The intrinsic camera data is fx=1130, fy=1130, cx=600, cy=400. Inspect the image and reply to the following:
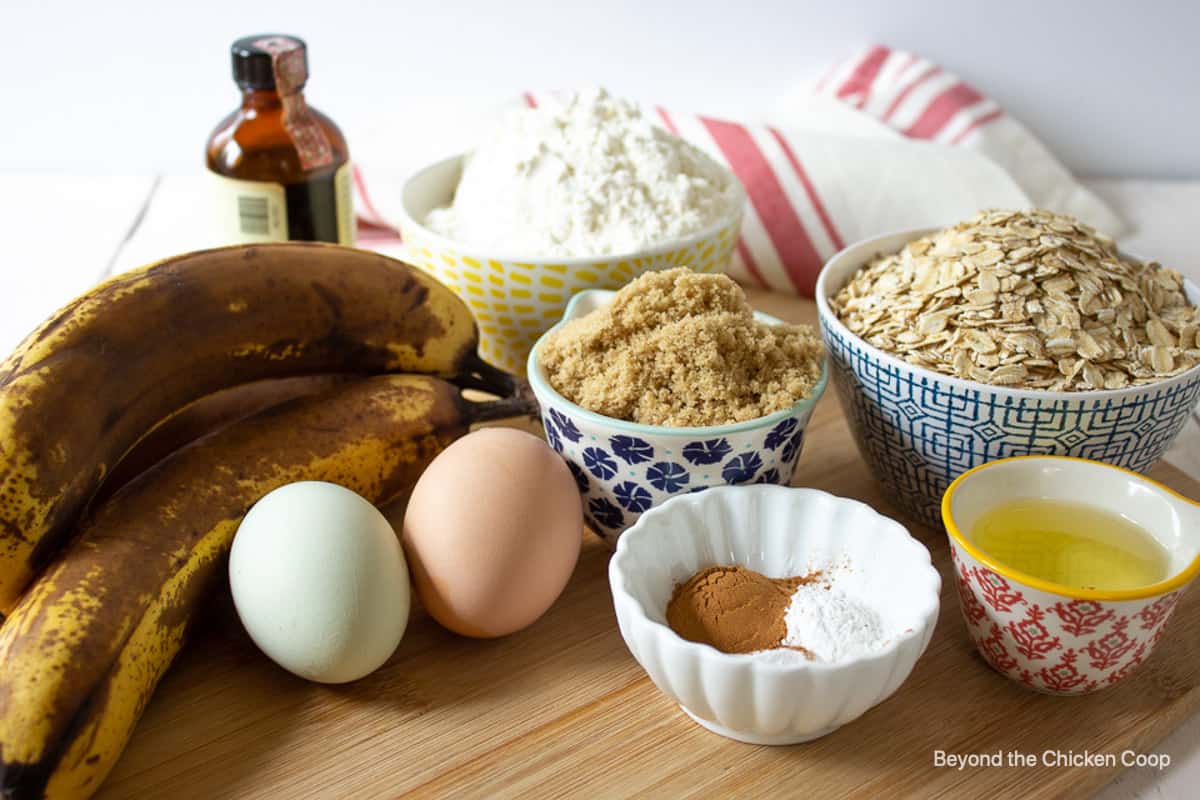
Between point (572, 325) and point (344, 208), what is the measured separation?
1.54ft

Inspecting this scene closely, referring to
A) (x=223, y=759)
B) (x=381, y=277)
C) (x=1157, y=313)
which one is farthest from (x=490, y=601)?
(x=1157, y=313)

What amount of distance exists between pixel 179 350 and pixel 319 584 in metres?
0.28

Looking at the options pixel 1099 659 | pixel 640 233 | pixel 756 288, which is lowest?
pixel 756 288

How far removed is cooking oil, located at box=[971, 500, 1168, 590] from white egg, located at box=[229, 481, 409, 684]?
0.47 m

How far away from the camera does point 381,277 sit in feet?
3.70

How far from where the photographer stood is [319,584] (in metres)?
0.84

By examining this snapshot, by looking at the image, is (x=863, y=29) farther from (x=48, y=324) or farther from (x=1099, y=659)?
(x=48, y=324)

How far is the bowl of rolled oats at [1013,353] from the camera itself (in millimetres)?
950

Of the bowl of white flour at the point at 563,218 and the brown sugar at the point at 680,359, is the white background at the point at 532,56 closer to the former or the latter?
the bowl of white flour at the point at 563,218

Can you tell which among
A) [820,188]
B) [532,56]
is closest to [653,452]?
[820,188]

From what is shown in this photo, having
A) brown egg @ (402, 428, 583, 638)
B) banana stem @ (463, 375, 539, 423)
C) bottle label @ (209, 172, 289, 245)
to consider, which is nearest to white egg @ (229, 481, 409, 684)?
brown egg @ (402, 428, 583, 638)

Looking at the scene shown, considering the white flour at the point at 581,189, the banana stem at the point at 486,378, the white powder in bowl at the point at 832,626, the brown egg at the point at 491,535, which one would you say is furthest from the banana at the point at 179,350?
the white powder in bowl at the point at 832,626

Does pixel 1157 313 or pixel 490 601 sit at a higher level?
pixel 1157 313

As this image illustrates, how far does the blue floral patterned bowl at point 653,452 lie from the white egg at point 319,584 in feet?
0.63
